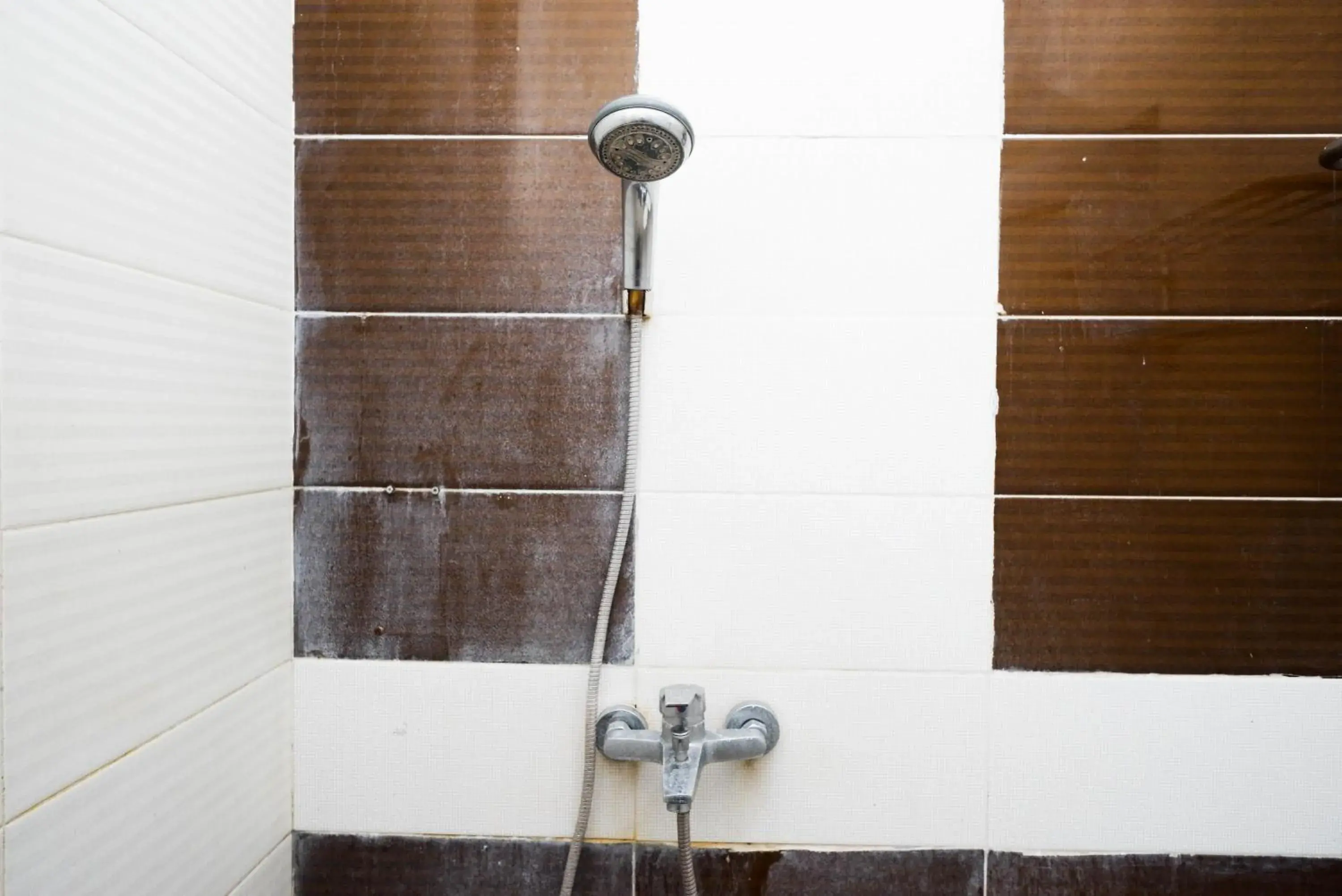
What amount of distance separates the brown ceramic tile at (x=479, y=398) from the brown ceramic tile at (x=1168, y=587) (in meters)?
0.52

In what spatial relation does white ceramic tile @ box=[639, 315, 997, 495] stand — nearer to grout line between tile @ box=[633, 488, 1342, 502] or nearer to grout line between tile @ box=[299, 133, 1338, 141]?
grout line between tile @ box=[633, 488, 1342, 502]

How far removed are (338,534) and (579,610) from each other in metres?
0.32

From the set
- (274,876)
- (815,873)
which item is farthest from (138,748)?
(815,873)

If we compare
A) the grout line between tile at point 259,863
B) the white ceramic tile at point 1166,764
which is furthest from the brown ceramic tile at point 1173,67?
the grout line between tile at point 259,863

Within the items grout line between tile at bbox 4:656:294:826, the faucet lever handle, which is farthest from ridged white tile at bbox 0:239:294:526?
the faucet lever handle

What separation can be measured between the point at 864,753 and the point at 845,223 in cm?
66

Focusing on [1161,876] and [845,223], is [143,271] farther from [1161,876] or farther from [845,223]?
[1161,876]

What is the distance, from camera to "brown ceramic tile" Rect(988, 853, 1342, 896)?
97 cm

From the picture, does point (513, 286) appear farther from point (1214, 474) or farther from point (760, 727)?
point (1214, 474)

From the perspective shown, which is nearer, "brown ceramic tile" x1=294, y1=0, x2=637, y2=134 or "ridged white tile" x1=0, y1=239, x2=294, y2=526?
"ridged white tile" x1=0, y1=239, x2=294, y2=526

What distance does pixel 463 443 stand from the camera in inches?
38.6

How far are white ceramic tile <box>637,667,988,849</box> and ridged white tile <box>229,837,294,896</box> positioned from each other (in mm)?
459

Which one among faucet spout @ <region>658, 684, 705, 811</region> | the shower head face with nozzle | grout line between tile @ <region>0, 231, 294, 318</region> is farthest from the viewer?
faucet spout @ <region>658, 684, 705, 811</region>

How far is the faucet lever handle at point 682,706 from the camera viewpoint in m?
0.86
